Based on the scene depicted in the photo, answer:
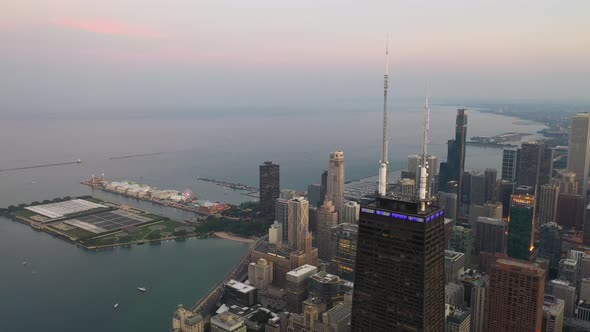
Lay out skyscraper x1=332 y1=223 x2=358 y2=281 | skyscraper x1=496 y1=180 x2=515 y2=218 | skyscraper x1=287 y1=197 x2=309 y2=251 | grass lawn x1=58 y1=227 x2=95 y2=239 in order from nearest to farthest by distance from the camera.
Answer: skyscraper x1=332 y1=223 x2=358 y2=281
skyscraper x1=287 y1=197 x2=309 y2=251
grass lawn x1=58 y1=227 x2=95 y2=239
skyscraper x1=496 y1=180 x2=515 y2=218

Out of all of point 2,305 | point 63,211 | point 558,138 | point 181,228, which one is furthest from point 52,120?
point 558,138

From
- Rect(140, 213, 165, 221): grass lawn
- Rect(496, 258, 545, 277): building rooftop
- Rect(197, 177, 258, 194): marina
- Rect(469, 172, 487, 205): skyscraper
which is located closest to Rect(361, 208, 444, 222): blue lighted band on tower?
Rect(496, 258, 545, 277): building rooftop

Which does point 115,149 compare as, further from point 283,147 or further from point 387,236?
point 387,236

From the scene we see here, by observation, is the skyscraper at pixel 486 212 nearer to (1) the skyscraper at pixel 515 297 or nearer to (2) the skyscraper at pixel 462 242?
(2) the skyscraper at pixel 462 242

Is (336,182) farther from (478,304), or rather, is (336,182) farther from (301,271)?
(478,304)

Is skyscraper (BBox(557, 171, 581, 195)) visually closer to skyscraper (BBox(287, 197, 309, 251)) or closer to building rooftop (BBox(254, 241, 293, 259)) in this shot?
skyscraper (BBox(287, 197, 309, 251))

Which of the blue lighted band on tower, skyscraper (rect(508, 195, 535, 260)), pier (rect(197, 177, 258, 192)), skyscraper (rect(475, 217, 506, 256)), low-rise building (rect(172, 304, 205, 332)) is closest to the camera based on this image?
the blue lighted band on tower

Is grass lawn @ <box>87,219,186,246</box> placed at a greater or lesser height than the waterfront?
greater
